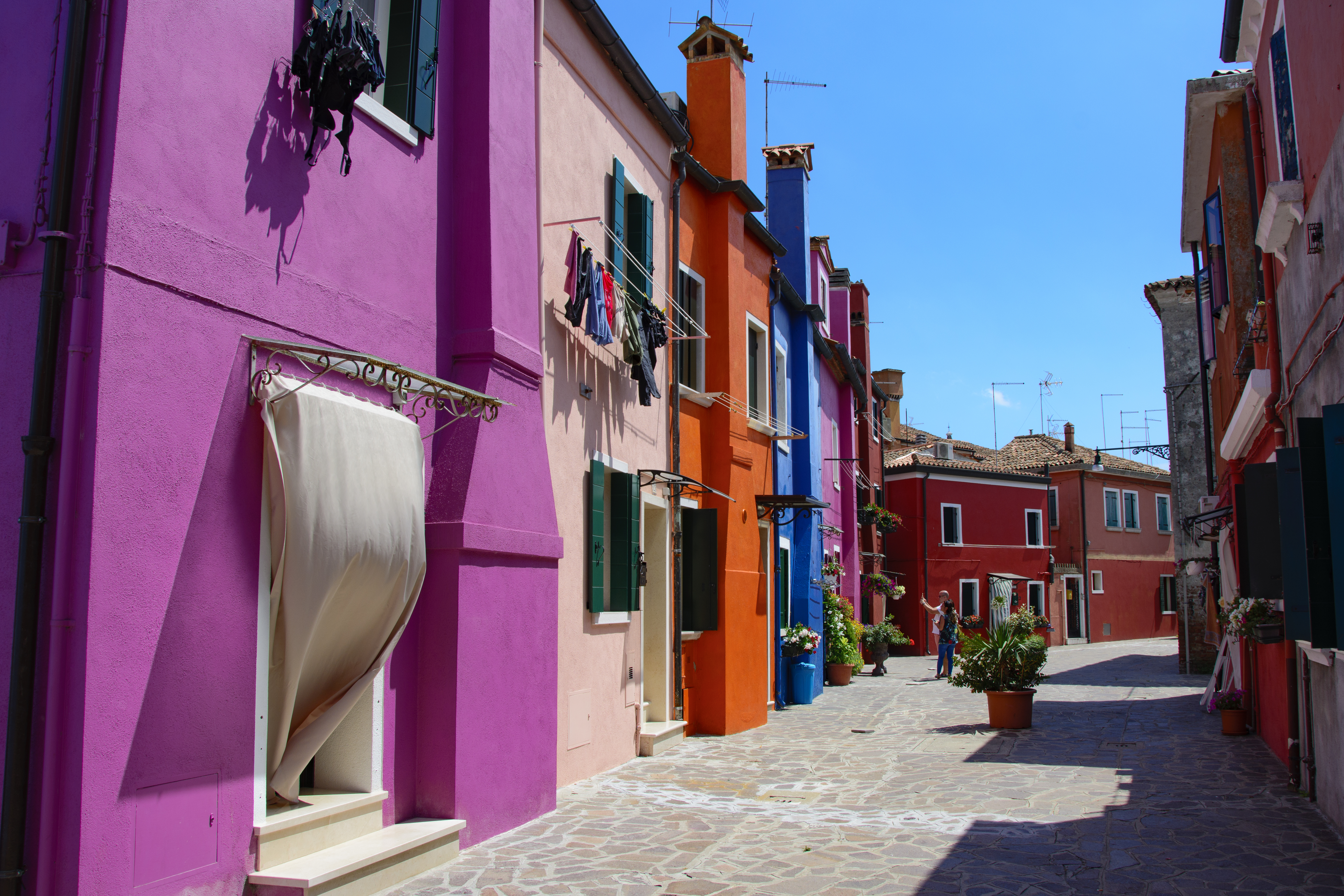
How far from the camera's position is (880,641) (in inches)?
905

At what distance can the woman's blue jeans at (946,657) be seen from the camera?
19.9 metres

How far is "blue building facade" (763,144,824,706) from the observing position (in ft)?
54.7

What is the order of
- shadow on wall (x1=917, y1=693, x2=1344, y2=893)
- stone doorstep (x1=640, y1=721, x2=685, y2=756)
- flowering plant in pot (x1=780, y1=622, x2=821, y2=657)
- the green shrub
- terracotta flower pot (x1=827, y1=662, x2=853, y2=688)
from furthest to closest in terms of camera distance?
terracotta flower pot (x1=827, y1=662, x2=853, y2=688), flowering plant in pot (x1=780, y1=622, x2=821, y2=657), the green shrub, stone doorstep (x1=640, y1=721, x2=685, y2=756), shadow on wall (x1=917, y1=693, x2=1344, y2=893)

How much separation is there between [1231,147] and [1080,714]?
8026 mm

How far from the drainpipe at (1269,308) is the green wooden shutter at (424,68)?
21.3 feet

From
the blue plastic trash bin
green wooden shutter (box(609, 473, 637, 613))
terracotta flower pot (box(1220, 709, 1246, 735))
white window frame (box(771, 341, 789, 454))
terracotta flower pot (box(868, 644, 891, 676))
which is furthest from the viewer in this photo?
terracotta flower pot (box(868, 644, 891, 676))

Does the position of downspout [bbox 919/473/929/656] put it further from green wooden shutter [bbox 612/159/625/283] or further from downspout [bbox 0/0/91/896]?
downspout [bbox 0/0/91/896]

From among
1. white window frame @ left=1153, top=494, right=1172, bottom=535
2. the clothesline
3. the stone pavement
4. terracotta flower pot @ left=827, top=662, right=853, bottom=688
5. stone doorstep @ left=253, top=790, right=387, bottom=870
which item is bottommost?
terracotta flower pot @ left=827, top=662, right=853, bottom=688

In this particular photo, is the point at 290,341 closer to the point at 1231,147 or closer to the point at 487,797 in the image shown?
the point at 487,797

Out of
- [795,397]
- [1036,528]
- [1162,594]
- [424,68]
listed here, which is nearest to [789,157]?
[795,397]

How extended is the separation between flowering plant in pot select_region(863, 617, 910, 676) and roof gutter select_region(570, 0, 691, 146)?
13.7 m

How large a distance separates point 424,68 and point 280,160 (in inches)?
70.7

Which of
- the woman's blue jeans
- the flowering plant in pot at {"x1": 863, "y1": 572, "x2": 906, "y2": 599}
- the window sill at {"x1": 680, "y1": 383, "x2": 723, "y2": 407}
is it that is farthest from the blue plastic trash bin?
the flowering plant in pot at {"x1": 863, "y1": 572, "x2": 906, "y2": 599}

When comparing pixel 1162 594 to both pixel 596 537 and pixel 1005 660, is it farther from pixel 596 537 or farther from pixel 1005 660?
pixel 596 537
